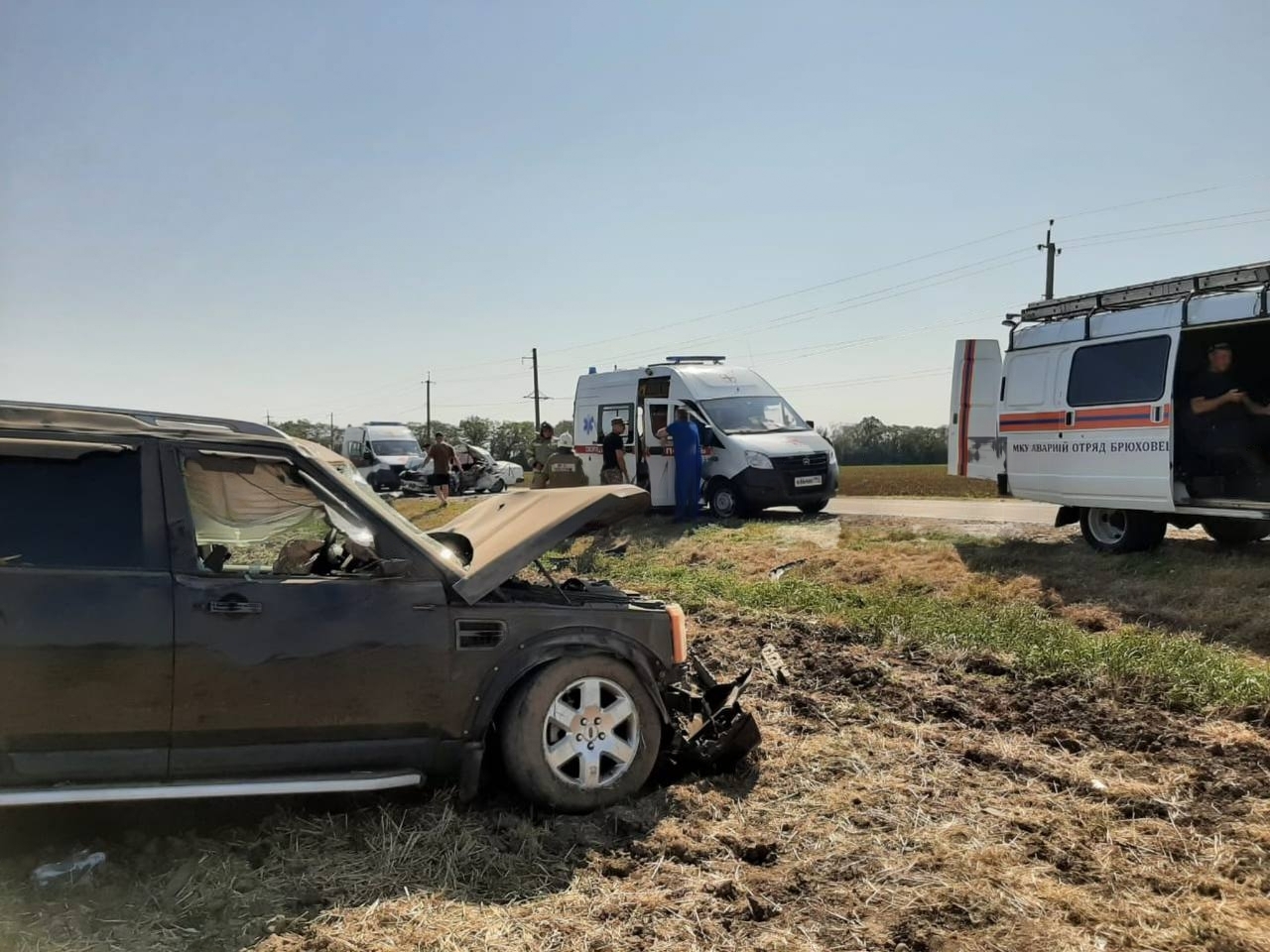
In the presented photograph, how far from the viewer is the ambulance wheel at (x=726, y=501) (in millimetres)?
14586

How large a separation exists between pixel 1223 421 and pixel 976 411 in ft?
9.25

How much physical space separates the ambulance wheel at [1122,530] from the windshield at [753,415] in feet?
18.6

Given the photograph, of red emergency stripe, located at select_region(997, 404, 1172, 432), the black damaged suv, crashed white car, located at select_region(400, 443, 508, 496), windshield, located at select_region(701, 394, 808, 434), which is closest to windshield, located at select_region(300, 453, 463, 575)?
the black damaged suv

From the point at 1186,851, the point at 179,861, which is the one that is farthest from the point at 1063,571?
the point at 179,861

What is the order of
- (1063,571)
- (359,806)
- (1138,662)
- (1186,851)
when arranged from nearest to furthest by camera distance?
(1186,851) < (359,806) < (1138,662) < (1063,571)

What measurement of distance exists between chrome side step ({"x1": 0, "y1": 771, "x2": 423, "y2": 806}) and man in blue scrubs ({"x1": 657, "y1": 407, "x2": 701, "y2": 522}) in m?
10.8

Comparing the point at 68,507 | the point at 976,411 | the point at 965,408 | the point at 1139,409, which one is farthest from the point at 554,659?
the point at 965,408

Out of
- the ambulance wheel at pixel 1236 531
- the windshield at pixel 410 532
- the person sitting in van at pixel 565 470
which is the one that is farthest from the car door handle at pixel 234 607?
the person sitting in van at pixel 565 470

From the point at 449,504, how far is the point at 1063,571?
52.9 ft

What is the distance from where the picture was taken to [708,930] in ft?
10.1

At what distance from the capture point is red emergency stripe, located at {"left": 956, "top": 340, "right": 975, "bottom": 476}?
38.8 feet

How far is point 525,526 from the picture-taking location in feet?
14.1

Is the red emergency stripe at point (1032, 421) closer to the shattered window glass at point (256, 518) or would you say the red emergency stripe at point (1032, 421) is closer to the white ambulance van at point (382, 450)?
the shattered window glass at point (256, 518)

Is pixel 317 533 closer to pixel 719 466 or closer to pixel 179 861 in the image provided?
pixel 179 861
